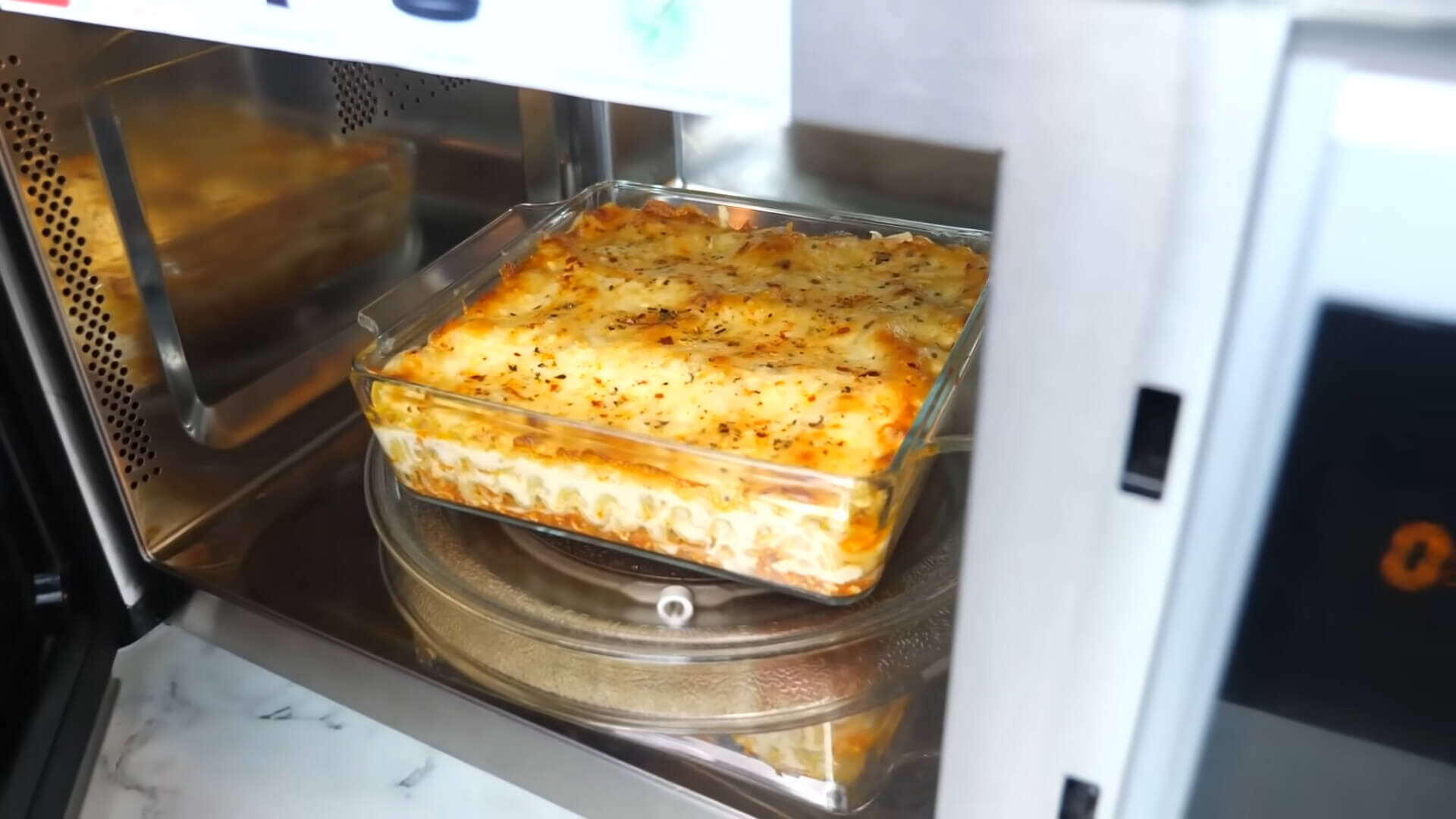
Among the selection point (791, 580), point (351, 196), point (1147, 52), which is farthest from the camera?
point (351, 196)

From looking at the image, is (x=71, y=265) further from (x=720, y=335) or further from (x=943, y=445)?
(x=943, y=445)

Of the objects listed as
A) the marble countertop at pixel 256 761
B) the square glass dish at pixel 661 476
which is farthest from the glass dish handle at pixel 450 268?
the marble countertop at pixel 256 761

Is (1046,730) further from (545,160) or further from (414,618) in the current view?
(545,160)

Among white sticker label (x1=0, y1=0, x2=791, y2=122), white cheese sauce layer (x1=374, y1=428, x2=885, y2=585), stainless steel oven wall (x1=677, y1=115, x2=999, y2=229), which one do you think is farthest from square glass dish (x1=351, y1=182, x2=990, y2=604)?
white sticker label (x1=0, y1=0, x2=791, y2=122)

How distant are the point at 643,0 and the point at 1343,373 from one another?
0.72ft

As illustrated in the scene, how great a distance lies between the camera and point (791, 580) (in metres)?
0.59

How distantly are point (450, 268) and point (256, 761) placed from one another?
0.38m

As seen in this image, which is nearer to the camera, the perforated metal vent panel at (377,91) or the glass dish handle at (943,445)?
the glass dish handle at (943,445)

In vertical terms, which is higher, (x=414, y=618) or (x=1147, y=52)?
(x=1147, y=52)

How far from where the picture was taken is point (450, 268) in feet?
2.69

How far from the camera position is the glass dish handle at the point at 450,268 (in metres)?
0.73

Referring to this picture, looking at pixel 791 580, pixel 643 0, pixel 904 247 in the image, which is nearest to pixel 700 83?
pixel 643 0

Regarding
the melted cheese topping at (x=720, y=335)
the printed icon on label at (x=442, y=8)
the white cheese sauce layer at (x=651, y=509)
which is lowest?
the white cheese sauce layer at (x=651, y=509)

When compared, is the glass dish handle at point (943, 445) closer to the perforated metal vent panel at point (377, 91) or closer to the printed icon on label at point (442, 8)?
the printed icon on label at point (442, 8)
